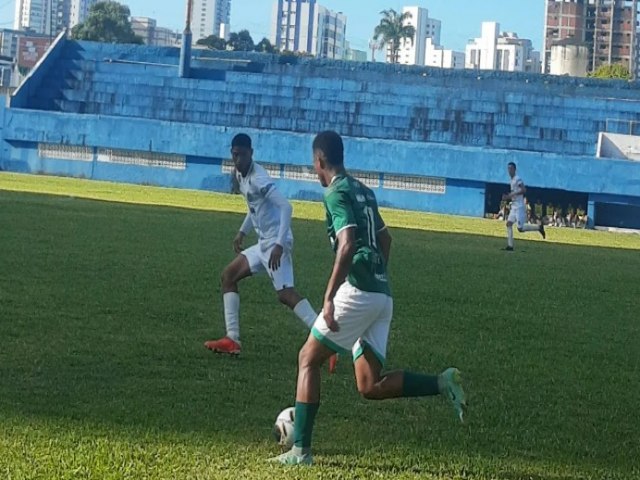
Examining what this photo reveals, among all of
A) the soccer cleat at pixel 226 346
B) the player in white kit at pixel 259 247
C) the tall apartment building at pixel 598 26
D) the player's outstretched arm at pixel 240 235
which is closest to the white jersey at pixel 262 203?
the player in white kit at pixel 259 247

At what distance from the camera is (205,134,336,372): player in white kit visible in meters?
10.5

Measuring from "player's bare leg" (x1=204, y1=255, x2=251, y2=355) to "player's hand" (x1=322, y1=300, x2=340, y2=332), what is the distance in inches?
143

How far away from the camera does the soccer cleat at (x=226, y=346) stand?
10.5 meters

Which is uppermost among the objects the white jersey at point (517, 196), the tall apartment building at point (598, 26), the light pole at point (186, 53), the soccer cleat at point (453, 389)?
the tall apartment building at point (598, 26)

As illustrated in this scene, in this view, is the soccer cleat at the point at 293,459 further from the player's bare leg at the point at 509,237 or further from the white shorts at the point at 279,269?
the player's bare leg at the point at 509,237

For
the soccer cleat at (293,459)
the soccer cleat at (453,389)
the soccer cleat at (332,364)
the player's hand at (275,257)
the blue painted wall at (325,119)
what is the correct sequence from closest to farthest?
1. the soccer cleat at (293,459)
2. the soccer cleat at (453,389)
3. the soccer cleat at (332,364)
4. the player's hand at (275,257)
5. the blue painted wall at (325,119)

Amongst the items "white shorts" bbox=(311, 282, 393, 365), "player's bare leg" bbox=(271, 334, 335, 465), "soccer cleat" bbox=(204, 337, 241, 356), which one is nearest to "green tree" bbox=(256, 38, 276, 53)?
"soccer cleat" bbox=(204, 337, 241, 356)

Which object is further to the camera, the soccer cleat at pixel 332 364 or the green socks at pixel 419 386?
the soccer cleat at pixel 332 364

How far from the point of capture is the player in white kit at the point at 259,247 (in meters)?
10.5

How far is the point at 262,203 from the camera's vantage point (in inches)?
429

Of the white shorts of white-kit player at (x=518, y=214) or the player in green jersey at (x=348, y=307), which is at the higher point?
the white shorts of white-kit player at (x=518, y=214)

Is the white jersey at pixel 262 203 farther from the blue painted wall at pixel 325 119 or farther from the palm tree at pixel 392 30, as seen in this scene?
the palm tree at pixel 392 30

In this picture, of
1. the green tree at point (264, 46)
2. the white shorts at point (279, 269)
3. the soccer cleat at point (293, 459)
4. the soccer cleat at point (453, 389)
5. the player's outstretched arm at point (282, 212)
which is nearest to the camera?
the soccer cleat at point (293, 459)

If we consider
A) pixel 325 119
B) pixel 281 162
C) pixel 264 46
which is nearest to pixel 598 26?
pixel 264 46
